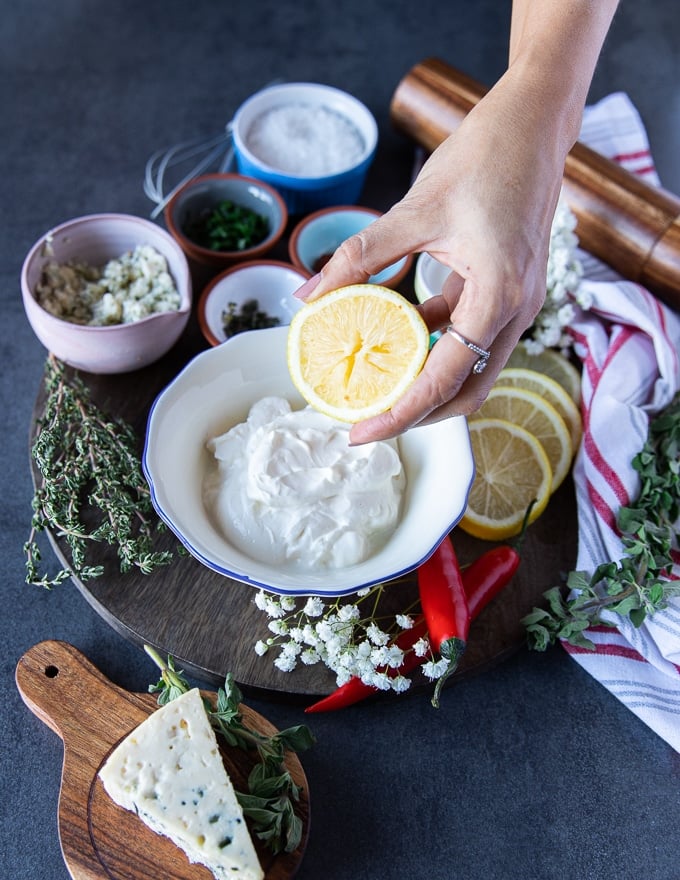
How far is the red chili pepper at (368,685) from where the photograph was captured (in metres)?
1.38

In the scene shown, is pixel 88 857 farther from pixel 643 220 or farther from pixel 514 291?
pixel 643 220

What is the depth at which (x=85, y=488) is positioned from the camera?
61.8 inches

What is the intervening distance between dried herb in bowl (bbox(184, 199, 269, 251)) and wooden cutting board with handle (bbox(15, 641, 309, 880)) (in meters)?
1.03

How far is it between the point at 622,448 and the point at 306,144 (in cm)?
115

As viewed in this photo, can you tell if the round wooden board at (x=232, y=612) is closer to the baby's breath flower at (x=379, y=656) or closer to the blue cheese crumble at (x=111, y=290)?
the baby's breath flower at (x=379, y=656)

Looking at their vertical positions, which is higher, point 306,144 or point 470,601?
point 306,144

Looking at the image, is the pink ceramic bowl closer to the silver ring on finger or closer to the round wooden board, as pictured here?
the round wooden board

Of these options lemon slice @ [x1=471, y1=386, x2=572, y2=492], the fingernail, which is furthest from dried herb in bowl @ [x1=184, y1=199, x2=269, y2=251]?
lemon slice @ [x1=471, y1=386, x2=572, y2=492]

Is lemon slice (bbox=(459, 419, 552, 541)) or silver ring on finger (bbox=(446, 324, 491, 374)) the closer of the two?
silver ring on finger (bbox=(446, 324, 491, 374))

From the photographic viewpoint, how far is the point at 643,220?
1.97m

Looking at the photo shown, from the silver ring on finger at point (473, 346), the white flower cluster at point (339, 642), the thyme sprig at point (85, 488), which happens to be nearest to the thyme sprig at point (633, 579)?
the white flower cluster at point (339, 642)

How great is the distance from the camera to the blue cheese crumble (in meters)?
1.72

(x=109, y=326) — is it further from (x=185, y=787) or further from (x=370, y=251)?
(x=185, y=787)

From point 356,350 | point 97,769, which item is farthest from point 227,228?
point 97,769
